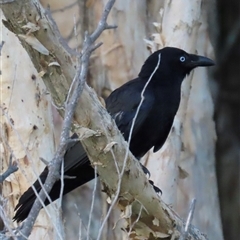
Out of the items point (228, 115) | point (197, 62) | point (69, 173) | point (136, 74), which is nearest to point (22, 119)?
point (69, 173)

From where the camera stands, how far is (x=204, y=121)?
510 cm

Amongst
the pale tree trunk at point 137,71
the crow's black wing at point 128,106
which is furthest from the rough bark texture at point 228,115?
the crow's black wing at point 128,106

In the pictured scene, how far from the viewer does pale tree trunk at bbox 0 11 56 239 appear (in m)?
3.76

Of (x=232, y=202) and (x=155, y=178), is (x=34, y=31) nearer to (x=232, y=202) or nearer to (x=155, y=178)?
(x=155, y=178)

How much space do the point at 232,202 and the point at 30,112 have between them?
142 inches

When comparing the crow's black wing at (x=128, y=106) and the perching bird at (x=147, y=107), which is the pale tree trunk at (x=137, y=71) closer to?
the perching bird at (x=147, y=107)

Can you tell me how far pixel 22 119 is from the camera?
12.5 feet

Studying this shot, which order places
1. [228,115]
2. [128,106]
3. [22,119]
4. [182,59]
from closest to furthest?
Result: [128,106] < [182,59] < [22,119] < [228,115]

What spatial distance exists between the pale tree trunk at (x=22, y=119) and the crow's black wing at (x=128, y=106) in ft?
1.86

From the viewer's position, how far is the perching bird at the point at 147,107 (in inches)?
121

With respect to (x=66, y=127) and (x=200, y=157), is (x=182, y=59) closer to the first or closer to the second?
(x=200, y=157)

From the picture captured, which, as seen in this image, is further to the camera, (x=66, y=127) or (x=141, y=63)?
(x=141, y=63)

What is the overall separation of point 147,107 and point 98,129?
95 centimetres

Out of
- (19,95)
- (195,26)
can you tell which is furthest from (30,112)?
(195,26)
